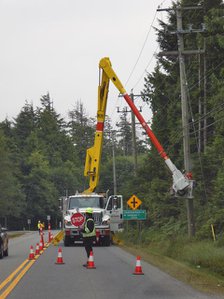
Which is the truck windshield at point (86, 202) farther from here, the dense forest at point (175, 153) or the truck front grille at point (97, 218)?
the dense forest at point (175, 153)

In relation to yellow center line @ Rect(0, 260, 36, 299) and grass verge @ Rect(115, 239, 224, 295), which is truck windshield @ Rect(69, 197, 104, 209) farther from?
yellow center line @ Rect(0, 260, 36, 299)

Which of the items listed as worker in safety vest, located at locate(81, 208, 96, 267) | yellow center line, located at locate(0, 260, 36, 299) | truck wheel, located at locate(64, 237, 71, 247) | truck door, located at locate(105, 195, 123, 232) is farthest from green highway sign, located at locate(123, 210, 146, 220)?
worker in safety vest, located at locate(81, 208, 96, 267)

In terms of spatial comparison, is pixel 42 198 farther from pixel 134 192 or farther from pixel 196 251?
pixel 196 251

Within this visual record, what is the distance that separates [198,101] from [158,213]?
864cm

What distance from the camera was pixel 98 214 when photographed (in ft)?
103

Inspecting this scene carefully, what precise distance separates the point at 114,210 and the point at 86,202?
1.85 meters

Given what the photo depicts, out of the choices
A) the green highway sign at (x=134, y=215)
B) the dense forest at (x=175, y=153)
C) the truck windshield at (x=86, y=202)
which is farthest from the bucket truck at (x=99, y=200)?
the dense forest at (x=175, y=153)

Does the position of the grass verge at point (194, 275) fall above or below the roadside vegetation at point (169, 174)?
below

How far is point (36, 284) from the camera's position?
14031 millimetres

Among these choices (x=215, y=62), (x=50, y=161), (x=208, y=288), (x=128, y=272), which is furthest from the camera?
(x=50, y=161)

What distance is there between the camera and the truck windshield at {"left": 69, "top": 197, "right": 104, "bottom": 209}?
3219cm

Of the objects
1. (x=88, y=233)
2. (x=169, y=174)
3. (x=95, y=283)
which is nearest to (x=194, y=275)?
(x=95, y=283)

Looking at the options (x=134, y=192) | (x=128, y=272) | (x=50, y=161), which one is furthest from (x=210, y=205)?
(x=50, y=161)

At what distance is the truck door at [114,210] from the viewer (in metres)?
32.8
